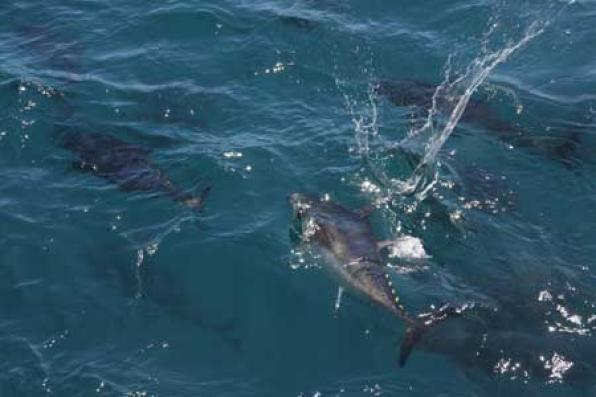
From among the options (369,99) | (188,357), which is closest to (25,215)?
(188,357)

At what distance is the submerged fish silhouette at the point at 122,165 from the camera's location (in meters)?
13.4

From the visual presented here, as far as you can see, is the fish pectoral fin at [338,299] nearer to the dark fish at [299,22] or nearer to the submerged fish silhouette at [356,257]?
the submerged fish silhouette at [356,257]

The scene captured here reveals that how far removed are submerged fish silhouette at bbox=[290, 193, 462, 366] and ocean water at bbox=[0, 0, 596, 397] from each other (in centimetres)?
20

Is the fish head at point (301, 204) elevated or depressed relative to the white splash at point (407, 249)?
elevated

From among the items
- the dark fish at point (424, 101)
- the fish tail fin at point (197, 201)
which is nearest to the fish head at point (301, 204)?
the fish tail fin at point (197, 201)

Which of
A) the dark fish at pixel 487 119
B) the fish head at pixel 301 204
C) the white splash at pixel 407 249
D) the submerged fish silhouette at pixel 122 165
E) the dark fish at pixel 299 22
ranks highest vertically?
the dark fish at pixel 299 22

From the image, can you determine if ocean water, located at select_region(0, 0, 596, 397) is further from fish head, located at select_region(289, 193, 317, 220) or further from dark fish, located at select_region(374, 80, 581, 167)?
fish head, located at select_region(289, 193, 317, 220)

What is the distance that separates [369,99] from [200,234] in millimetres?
4999

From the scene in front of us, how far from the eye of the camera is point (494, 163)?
14031 mm

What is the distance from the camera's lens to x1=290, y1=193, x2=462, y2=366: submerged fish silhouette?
1097cm

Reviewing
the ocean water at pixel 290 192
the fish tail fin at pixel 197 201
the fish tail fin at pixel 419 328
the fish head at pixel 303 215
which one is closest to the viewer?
the fish tail fin at pixel 419 328

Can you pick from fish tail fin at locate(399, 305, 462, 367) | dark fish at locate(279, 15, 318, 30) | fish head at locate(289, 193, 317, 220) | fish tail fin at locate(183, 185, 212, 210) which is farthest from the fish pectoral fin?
dark fish at locate(279, 15, 318, 30)

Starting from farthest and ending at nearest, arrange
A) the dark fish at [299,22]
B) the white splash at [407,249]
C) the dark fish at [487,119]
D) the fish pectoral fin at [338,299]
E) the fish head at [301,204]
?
the dark fish at [299,22], the dark fish at [487,119], the fish head at [301,204], the white splash at [407,249], the fish pectoral fin at [338,299]

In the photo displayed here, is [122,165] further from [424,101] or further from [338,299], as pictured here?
[424,101]
